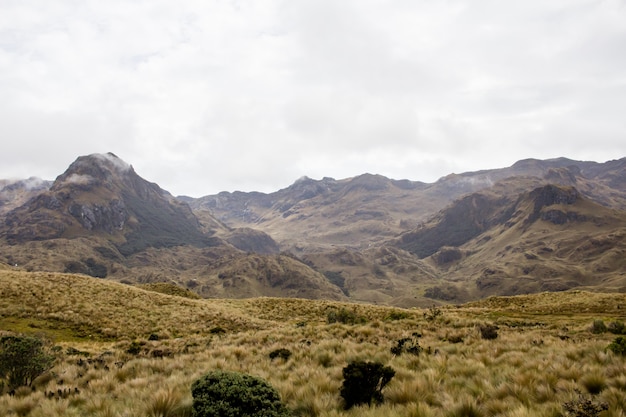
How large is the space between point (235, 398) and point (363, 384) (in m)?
2.93

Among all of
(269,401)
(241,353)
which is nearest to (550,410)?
(269,401)

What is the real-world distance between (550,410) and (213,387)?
6674 millimetres

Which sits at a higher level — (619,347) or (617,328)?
(619,347)

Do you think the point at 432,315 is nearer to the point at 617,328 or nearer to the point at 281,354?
the point at 617,328

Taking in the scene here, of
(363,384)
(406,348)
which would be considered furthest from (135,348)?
(363,384)

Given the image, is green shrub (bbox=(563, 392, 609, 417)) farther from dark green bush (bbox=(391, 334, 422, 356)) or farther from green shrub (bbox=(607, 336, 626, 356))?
dark green bush (bbox=(391, 334, 422, 356))

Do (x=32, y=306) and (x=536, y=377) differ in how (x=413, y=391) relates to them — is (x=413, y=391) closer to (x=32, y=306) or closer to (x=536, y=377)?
(x=536, y=377)

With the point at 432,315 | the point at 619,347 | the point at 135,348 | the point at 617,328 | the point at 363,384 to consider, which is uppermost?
the point at 363,384

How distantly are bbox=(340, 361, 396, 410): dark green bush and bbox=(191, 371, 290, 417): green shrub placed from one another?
155cm

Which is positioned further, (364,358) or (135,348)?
(135,348)

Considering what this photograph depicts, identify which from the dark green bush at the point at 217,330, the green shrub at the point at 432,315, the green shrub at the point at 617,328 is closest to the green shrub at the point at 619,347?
the green shrub at the point at 617,328

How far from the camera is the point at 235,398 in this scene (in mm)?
7852

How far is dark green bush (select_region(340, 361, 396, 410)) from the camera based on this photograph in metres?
8.29

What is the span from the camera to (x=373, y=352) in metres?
13.3
